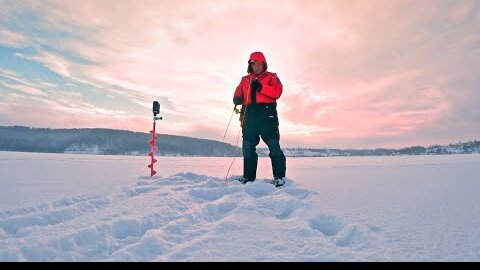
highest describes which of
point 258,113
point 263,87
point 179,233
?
point 263,87

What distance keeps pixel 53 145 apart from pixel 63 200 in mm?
170266

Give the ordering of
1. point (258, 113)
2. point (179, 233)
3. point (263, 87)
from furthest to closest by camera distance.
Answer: point (258, 113)
point (263, 87)
point (179, 233)

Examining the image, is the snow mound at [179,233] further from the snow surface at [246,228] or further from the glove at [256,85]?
the glove at [256,85]

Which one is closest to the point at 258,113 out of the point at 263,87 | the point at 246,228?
the point at 263,87

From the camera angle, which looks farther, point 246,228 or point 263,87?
point 263,87

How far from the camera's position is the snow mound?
1791mm

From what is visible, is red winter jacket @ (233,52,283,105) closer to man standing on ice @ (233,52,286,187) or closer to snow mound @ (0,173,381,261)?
man standing on ice @ (233,52,286,187)

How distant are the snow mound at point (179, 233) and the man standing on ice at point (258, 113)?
248cm

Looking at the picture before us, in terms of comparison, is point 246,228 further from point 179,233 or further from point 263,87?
point 263,87

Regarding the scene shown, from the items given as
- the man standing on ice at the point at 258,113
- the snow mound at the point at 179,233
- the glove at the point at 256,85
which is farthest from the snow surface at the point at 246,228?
the glove at the point at 256,85

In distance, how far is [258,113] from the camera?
6.06 meters

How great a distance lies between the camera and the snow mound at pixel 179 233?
5.88 feet

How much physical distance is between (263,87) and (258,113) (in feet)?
1.64

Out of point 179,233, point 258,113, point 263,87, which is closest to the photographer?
point 179,233
